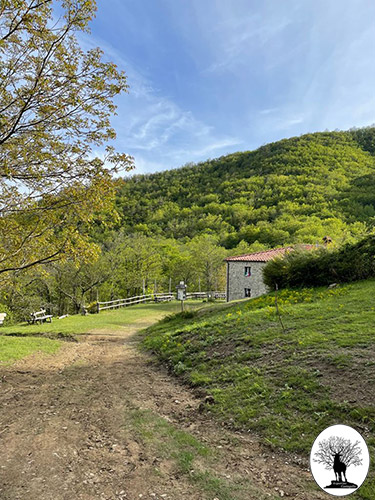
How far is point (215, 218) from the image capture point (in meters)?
87.1

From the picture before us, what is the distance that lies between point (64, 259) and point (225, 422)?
5.32 m

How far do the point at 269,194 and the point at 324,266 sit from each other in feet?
276

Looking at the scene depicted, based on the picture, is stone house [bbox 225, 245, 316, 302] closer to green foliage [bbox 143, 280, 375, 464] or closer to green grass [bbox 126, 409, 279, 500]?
green foliage [bbox 143, 280, 375, 464]

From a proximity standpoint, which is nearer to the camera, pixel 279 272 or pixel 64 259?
pixel 64 259

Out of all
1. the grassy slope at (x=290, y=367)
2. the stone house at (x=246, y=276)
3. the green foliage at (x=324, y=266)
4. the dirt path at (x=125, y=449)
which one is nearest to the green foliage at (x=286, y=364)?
the grassy slope at (x=290, y=367)

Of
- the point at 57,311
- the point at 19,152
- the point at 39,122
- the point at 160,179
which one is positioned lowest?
the point at 57,311

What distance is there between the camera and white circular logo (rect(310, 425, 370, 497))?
101 inches

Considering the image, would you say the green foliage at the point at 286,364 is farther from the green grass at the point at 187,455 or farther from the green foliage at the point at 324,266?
the green foliage at the point at 324,266

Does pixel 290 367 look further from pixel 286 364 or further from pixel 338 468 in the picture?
pixel 338 468

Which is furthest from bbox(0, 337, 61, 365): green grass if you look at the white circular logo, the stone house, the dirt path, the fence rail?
the stone house

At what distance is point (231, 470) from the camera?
3.64m

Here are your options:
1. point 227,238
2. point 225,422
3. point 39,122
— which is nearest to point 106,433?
point 225,422

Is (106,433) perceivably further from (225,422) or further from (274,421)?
(274,421)

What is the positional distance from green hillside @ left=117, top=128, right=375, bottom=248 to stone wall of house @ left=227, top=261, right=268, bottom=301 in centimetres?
2734
